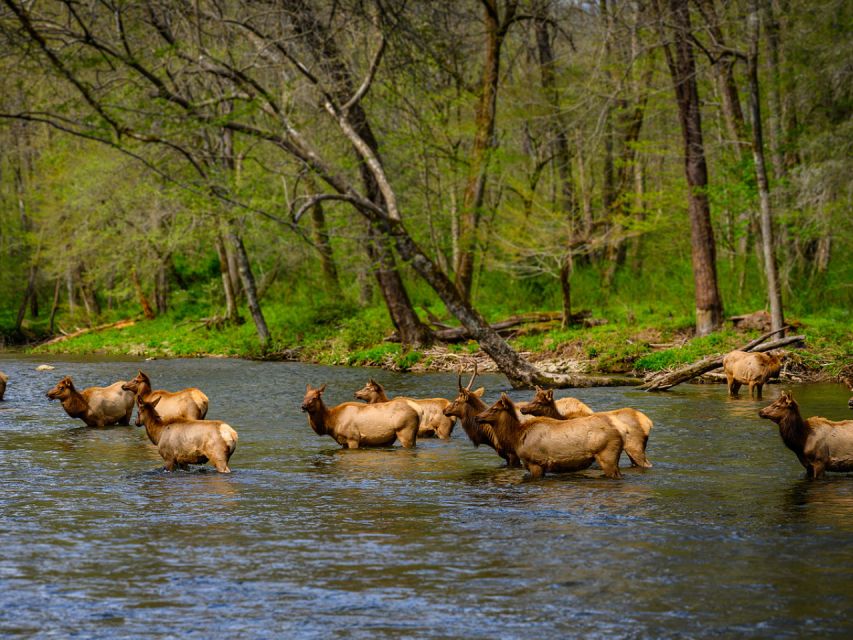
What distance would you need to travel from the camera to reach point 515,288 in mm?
39312

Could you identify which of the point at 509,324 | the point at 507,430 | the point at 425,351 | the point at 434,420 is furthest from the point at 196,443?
the point at 509,324

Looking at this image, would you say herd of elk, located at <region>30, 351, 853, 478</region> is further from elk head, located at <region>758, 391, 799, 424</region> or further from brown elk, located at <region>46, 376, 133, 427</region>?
brown elk, located at <region>46, 376, 133, 427</region>

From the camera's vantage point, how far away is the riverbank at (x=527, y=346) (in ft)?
86.3

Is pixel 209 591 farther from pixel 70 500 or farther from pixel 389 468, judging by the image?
pixel 389 468

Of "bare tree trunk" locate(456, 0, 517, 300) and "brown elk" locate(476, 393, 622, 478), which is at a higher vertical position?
"bare tree trunk" locate(456, 0, 517, 300)

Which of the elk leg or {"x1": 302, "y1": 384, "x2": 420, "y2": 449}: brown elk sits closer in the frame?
the elk leg

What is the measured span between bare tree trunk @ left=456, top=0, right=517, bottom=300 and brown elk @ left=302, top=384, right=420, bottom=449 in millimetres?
17408

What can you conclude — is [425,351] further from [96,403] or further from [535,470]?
[535,470]

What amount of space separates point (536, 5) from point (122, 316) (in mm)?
30718

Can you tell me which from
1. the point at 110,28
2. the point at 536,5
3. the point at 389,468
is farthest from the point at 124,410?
the point at 536,5

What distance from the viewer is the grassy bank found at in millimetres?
26797

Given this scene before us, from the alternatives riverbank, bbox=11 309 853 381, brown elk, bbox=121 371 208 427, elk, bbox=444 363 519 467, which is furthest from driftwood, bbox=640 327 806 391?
brown elk, bbox=121 371 208 427

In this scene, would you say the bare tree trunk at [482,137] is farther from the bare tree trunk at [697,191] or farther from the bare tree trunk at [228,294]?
the bare tree trunk at [228,294]

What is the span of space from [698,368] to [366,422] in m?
10.4
